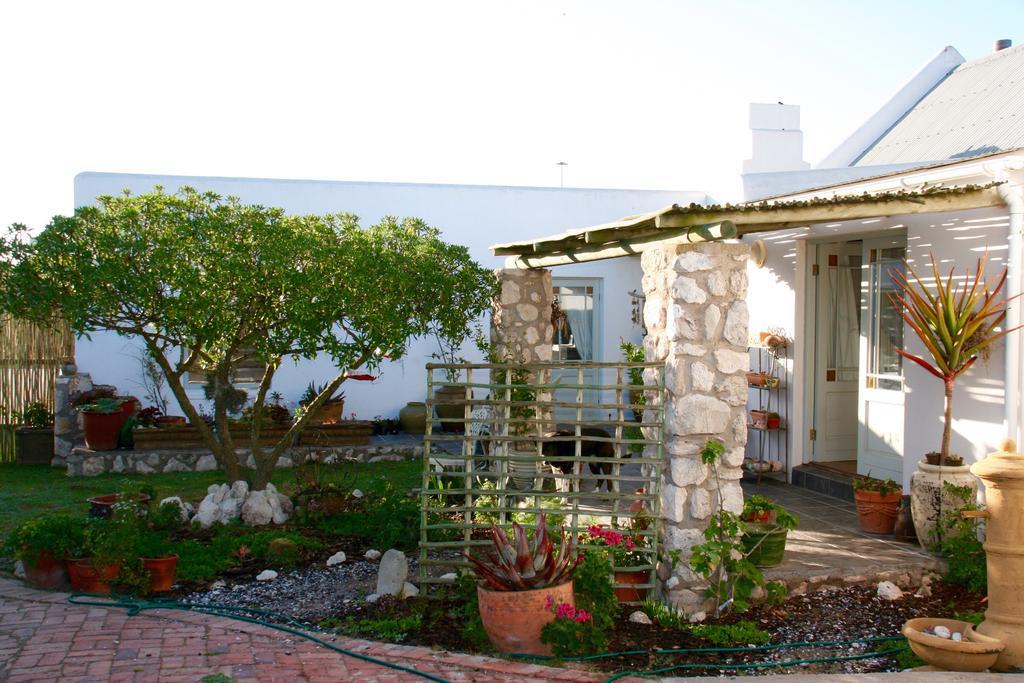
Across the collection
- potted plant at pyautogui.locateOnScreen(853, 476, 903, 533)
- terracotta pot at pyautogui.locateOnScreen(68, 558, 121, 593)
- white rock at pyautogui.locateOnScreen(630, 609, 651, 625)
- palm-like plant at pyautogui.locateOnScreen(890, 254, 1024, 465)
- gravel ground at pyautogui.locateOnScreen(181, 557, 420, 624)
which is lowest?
gravel ground at pyautogui.locateOnScreen(181, 557, 420, 624)

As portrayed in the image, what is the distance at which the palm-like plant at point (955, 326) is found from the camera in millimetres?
6211

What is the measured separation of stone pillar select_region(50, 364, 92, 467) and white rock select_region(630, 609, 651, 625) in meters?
8.33

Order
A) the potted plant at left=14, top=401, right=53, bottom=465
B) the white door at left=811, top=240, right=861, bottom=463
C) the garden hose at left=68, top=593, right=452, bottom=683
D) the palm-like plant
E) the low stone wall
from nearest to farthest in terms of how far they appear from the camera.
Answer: the garden hose at left=68, top=593, right=452, bottom=683 → the palm-like plant → the white door at left=811, top=240, right=861, bottom=463 → the low stone wall → the potted plant at left=14, top=401, right=53, bottom=465

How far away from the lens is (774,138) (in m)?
12.5

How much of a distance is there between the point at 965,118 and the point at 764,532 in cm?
645

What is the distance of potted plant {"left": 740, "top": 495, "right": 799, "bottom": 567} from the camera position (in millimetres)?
5734

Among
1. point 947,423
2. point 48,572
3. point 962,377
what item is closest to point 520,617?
point 48,572

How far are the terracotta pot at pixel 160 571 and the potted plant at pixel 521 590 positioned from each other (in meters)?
2.26

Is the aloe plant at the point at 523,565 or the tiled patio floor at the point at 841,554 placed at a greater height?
the aloe plant at the point at 523,565

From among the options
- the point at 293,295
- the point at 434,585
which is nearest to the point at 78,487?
the point at 293,295

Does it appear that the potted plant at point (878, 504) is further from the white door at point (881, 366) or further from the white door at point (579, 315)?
the white door at point (579, 315)

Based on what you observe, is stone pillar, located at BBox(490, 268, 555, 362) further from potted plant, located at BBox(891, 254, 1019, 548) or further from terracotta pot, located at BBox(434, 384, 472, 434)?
terracotta pot, located at BBox(434, 384, 472, 434)

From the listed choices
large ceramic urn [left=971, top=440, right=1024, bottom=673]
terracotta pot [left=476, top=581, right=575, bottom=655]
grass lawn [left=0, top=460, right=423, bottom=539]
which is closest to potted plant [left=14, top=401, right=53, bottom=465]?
grass lawn [left=0, top=460, right=423, bottom=539]

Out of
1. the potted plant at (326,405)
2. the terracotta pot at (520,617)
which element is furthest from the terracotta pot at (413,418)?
the terracotta pot at (520,617)
